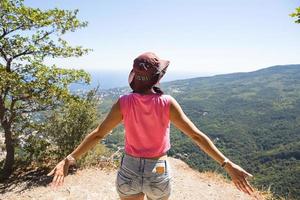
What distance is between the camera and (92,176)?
1053cm

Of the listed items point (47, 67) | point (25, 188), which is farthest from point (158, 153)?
point (47, 67)

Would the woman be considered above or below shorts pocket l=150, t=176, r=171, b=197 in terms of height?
above

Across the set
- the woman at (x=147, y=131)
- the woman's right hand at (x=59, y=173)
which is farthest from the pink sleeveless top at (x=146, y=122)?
the woman's right hand at (x=59, y=173)

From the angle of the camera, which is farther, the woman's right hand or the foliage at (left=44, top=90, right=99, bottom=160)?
the foliage at (left=44, top=90, right=99, bottom=160)

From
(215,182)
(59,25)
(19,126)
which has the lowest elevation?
(215,182)

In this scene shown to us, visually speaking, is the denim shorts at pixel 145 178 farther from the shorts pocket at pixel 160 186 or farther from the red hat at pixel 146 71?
the red hat at pixel 146 71

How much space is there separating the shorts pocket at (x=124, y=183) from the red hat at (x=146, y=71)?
0.81 metres

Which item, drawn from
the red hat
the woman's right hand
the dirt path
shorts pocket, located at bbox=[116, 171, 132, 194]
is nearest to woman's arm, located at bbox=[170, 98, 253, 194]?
the red hat

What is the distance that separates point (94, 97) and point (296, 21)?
823 centimetres

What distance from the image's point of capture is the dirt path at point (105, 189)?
8930 mm

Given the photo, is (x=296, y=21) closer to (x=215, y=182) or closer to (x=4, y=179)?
(x=215, y=182)

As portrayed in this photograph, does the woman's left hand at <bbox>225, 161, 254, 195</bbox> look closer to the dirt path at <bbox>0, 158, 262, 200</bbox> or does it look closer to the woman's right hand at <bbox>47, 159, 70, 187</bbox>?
the woman's right hand at <bbox>47, 159, 70, 187</bbox>

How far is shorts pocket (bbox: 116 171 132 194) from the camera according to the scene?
307 centimetres

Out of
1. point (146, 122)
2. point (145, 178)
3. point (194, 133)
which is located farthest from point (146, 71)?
point (145, 178)
